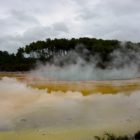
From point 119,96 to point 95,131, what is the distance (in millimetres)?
9133

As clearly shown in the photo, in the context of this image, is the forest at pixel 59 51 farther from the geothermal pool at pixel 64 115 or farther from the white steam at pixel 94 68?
the geothermal pool at pixel 64 115

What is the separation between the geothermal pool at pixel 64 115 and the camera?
1466 cm

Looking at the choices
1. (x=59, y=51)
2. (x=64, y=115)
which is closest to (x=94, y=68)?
(x=59, y=51)

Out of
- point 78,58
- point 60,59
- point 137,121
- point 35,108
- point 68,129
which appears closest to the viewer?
point 68,129

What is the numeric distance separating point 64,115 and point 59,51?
154 ft

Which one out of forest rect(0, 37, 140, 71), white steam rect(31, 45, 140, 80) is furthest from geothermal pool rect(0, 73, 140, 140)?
forest rect(0, 37, 140, 71)

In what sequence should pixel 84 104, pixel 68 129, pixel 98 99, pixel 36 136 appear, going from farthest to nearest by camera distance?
pixel 98 99 < pixel 84 104 < pixel 68 129 < pixel 36 136

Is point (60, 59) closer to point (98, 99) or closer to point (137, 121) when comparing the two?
point (98, 99)

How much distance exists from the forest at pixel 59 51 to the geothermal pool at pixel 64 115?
26269mm

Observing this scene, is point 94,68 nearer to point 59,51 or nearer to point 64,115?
point 59,51

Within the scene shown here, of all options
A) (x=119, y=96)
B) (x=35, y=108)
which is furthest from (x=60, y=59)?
(x=35, y=108)

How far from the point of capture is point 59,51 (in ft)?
213

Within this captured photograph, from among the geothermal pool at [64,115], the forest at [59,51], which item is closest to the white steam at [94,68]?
the forest at [59,51]

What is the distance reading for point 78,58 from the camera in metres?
51.6
